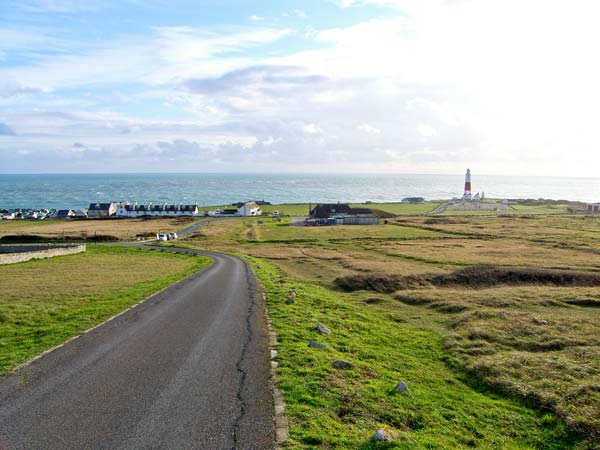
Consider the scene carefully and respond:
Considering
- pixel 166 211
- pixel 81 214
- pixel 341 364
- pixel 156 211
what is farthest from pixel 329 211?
pixel 341 364

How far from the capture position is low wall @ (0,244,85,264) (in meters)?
46.0

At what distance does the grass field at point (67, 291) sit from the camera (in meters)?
15.8

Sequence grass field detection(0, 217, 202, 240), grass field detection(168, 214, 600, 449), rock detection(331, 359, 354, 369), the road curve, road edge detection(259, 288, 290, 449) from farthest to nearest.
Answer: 1. grass field detection(0, 217, 202, 240)
2. rock detection(331, 359, 354, 369)
3. grass field detection(168, 214, 600, 449)
4. the road curve
5. road edge detection(259, 288, 290, 449)

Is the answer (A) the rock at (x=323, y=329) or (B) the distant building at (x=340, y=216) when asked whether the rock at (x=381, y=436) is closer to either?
(A) the rock at (x=323, y=329)

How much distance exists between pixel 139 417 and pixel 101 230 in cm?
9430

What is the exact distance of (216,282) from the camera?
1214 inches

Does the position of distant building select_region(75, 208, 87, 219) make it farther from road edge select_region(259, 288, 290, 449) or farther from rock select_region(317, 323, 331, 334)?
road edge select_region(259, 288, 290, 449)

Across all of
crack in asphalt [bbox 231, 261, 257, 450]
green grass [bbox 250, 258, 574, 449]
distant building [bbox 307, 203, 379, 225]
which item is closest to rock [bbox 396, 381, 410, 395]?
green grass [bbox 250, 258, 574, 449]

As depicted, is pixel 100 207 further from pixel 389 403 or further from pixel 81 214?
pixel 389 403

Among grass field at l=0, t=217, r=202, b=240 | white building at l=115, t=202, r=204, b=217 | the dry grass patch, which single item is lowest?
grass field at l=0, t=217, r=202, b=240

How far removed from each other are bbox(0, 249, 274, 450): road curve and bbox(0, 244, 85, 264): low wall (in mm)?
35234

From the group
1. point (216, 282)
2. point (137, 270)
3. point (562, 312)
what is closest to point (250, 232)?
point (137, 270)

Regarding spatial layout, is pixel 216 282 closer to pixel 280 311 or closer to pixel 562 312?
pixel 280 311

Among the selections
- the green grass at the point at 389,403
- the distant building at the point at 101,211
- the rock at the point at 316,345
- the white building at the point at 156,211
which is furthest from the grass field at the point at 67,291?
the distant building at the point at 101,211
